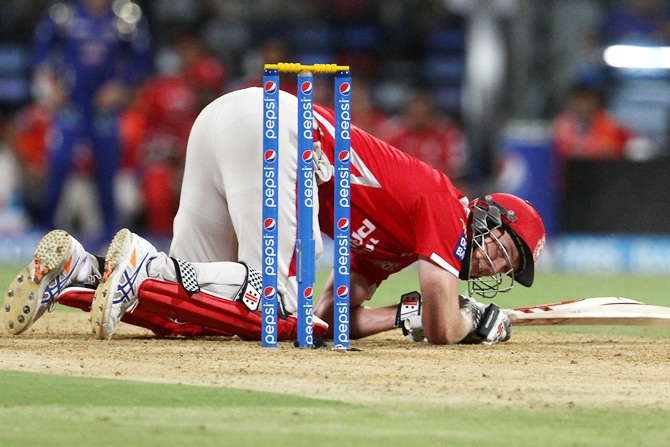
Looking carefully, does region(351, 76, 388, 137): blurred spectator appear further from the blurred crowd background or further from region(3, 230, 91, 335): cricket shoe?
region(3, 230, 91, 335): cricket shoe

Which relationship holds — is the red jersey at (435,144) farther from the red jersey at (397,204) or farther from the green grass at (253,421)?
the green grass at (253,421)

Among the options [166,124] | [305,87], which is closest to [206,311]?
[305,87]

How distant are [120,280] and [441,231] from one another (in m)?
1.45

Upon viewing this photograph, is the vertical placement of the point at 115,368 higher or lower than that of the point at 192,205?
lower

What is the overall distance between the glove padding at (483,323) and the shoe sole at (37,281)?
1.94 metres

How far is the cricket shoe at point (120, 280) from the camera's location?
5.44m

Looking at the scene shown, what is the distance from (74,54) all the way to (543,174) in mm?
5486

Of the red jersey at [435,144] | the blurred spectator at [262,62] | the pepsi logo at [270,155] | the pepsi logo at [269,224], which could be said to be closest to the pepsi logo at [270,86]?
the pepsi logo at [270,155]

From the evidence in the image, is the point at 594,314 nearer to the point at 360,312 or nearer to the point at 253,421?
the point at 360,312

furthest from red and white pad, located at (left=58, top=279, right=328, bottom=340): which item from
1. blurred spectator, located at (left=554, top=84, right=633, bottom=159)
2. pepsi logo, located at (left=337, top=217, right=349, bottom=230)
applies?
blurred spectator, located at (left=554, top=84, right=633, bottom=159)

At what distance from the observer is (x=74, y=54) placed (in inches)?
560

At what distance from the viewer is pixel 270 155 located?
17.9 feet

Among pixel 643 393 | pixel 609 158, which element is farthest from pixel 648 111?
pixel 643 393

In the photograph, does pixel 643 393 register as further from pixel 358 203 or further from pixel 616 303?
pixel 616 303
